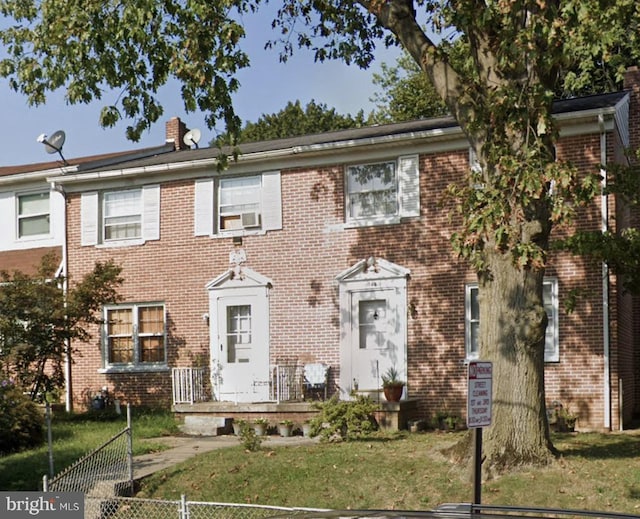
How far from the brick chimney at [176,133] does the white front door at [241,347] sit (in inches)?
357

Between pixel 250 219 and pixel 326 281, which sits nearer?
pixel 326 281

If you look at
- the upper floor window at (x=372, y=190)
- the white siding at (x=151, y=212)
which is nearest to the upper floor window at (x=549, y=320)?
the upper floor window at (x=372, y=190)

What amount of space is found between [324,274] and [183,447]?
4976 millimetres

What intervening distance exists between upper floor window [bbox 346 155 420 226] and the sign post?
34.8 ft

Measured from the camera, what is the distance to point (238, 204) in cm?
2038

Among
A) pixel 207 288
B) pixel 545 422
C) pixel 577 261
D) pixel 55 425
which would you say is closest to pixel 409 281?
pixel 577 261

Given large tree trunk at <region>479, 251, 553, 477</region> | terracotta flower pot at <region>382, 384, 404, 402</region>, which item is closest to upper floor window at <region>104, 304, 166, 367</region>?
terracotta flower pot at <region>382, 384, 404, 402</region>

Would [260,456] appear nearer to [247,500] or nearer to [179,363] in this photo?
[247,500]

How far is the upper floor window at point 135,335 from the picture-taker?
21062 millimetres

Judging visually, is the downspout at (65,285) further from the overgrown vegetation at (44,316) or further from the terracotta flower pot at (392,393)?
the terracotta flower pot at (392,393)

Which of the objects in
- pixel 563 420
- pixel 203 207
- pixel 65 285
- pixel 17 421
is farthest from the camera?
pixel 65 285

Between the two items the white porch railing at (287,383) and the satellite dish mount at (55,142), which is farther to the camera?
the satellite dish mount at (55,142)

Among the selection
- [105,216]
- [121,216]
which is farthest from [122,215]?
[105,216]

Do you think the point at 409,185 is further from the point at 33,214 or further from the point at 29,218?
the point at 29,218
